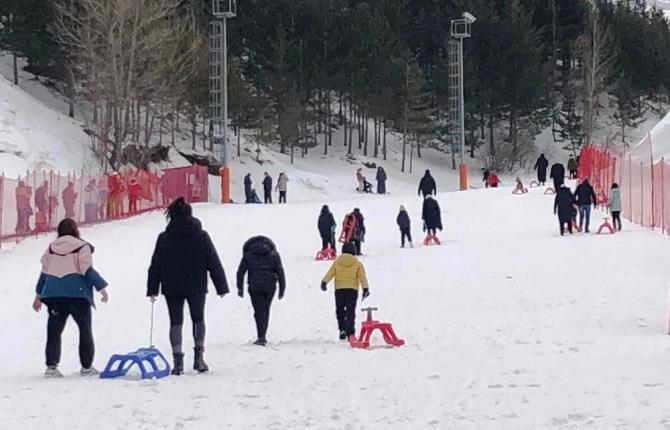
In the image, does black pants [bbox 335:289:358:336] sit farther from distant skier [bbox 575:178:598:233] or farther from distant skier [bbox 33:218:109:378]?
distant skier [bbox 575:178:598:233]

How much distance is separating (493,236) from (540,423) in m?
21.9

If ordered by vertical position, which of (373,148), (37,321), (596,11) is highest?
(596,11)

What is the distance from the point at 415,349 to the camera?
11930 millimetres

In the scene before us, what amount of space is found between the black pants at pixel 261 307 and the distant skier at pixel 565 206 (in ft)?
51.5

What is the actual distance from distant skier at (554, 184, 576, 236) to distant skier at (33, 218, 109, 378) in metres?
18.9

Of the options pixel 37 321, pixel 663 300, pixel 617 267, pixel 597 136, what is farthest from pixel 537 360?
pixel 597 136

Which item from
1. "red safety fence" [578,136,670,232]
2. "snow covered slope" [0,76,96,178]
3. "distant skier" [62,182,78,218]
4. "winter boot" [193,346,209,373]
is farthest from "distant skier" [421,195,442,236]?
"snow covered slope" [0,76,96,178]

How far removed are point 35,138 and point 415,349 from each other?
39263 mm

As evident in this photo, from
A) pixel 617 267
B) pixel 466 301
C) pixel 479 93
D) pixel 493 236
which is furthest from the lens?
pixel 479 93

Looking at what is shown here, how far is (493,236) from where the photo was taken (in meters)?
29.0

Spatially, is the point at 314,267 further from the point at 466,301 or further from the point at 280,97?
the point at 280,97

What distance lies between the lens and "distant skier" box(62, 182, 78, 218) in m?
32.2

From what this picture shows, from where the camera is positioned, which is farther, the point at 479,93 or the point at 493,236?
the point at 479,93

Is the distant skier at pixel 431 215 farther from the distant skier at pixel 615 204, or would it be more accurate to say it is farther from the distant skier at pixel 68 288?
the distant skier at pixel 68 288
